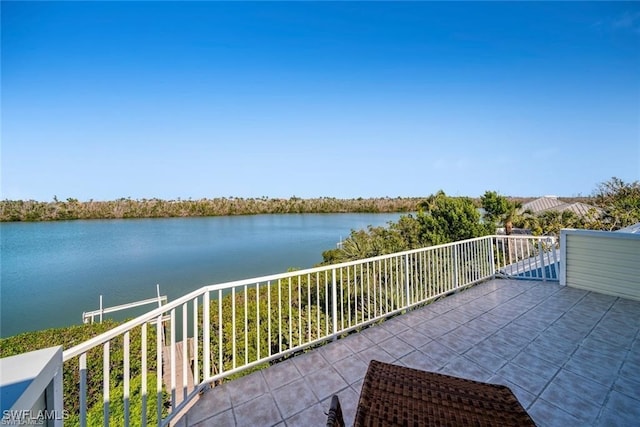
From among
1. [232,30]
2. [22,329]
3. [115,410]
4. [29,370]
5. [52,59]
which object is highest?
[232,30]

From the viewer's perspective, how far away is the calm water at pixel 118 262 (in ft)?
42.2

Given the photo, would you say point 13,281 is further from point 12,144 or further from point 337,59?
point 337,59

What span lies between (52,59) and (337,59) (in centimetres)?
1020

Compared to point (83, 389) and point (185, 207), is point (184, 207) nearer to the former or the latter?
point (185, 207)

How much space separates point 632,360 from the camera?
103 inches

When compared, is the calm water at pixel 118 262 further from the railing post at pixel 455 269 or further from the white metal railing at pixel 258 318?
the railing post at pixel 455 269

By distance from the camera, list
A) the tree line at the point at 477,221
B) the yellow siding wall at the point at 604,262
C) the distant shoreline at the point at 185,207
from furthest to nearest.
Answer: the distant shoreline at the point at 185,207
the tree line at the point at 477,221
the yellow siding wall at the point at 604,262

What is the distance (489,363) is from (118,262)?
23.6m

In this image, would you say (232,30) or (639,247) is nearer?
(639,247)

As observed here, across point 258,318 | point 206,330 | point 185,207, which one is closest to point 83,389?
point 206,330

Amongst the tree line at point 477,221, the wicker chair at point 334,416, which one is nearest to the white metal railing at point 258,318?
the wicker chair at point 334,416

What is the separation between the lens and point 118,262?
63.9 ft

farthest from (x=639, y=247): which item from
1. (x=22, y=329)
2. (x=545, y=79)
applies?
(x=22, y=329)

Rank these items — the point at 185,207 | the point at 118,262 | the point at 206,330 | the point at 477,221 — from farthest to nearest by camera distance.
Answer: the point at 185,207 → the point at 118,262 → the point at 477,221 → the point at 206,330
